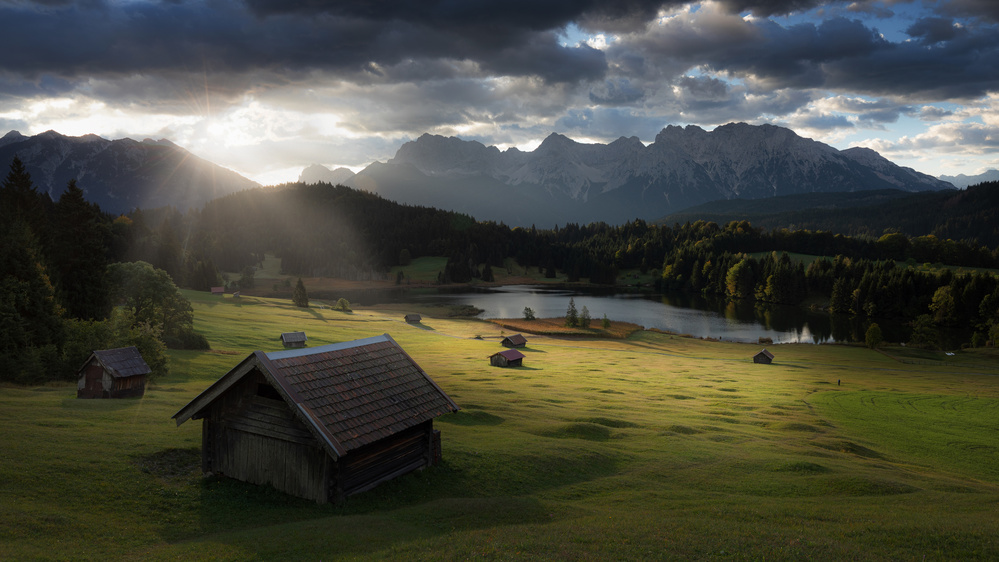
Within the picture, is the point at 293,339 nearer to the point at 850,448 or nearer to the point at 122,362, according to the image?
the point at 122,362

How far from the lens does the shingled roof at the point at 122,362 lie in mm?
32844

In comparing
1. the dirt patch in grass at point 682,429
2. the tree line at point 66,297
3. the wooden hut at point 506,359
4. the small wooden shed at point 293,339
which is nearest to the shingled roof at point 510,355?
the wooden hut at point 506,359

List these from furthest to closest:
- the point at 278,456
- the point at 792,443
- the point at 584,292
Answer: the point at 584,292 < the point at 792,443 < the point at 278,456

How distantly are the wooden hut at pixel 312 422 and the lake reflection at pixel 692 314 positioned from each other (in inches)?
3768

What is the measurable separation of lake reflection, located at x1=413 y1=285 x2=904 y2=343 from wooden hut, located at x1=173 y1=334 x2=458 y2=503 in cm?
9572

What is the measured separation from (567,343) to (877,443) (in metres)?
59.6

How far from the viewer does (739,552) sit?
1477 cm

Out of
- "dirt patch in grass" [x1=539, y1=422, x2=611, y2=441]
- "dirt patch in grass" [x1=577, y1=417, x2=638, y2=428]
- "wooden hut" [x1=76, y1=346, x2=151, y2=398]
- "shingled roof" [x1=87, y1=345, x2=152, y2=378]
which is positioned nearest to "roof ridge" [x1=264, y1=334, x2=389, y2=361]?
"dirt patch in grass" [x1=539, y1=422, x2=611, y2=441]

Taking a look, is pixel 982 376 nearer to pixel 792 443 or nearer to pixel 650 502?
pixel 792 443

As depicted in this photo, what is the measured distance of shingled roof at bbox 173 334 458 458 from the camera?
18.8 meters

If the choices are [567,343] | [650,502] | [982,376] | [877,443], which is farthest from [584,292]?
[650,502]

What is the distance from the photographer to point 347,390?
20.7 meters

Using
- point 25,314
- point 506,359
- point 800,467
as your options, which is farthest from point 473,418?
point 25,314

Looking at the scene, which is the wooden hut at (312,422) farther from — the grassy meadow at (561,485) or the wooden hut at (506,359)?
the wooden hut at (506,359)
